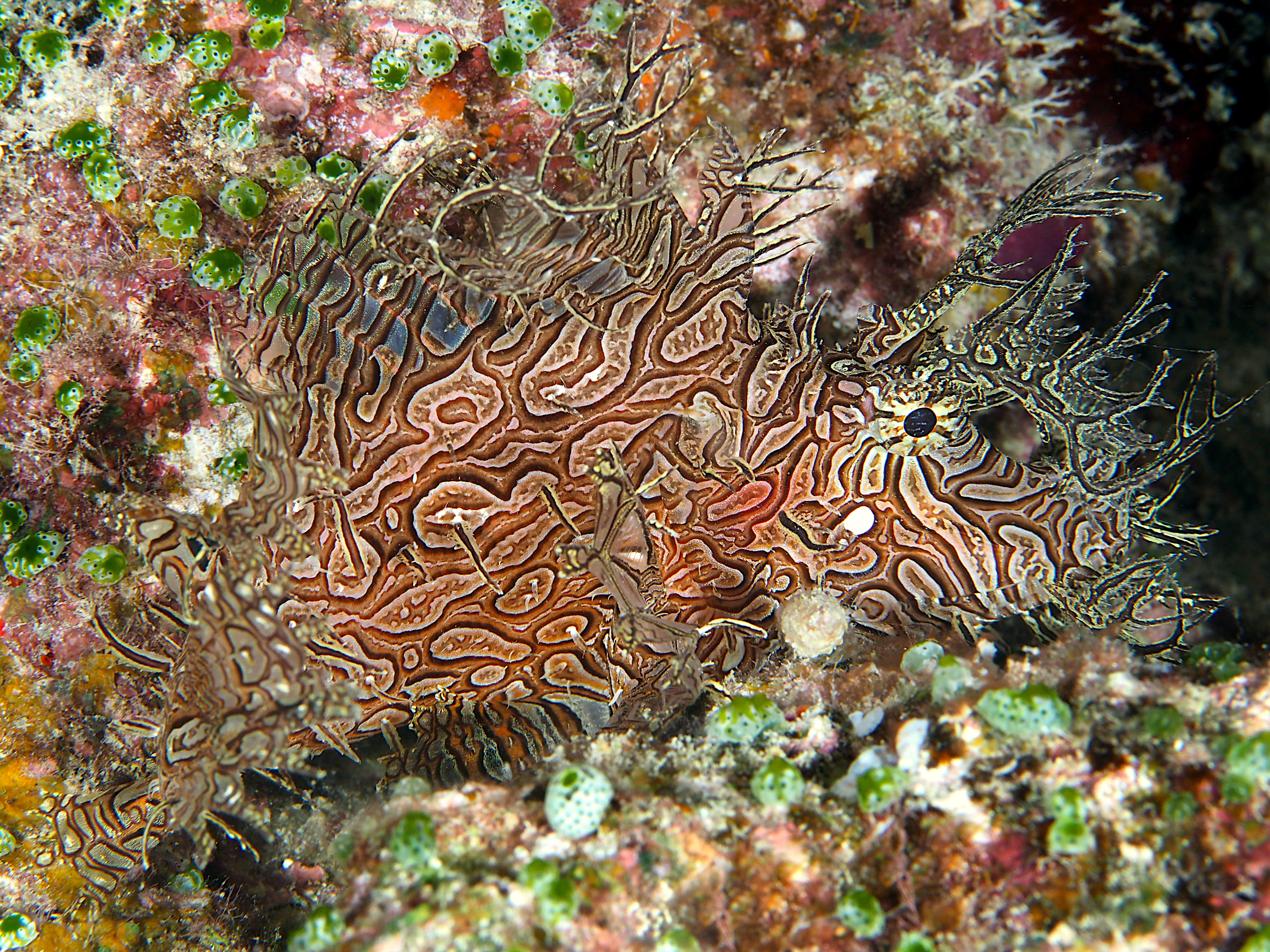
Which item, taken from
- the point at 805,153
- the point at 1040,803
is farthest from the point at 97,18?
the point at 1040,803

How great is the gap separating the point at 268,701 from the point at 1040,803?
3.29m

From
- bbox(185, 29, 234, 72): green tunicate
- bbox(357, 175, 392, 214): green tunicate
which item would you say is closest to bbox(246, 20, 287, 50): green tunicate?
A: bbox(185, 29, 234, 72): green tunicate

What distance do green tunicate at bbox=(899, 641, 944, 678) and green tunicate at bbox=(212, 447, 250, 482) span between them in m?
4.22

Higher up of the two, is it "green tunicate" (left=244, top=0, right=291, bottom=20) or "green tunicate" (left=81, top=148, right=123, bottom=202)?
"green tunicate" (left=244, top=0, right=291, bottom=20)

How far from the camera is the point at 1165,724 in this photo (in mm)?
2889

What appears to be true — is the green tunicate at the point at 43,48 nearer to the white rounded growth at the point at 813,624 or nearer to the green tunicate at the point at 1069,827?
the white rounded growth at the point at 813,624

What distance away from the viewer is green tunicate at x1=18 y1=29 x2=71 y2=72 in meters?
4.07

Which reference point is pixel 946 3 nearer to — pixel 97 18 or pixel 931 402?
pixel 931 402

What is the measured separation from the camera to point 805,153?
5246mm

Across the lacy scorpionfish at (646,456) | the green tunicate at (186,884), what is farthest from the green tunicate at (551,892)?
the green tunicate at (186,884)

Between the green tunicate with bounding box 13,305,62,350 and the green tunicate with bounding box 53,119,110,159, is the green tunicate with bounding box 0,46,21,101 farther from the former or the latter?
the green tunicate with bounding box 13,305,62,350

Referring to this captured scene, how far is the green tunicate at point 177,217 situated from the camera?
4332mm

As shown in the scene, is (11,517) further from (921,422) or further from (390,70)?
(921,422)

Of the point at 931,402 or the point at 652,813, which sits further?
the point at 931,402
